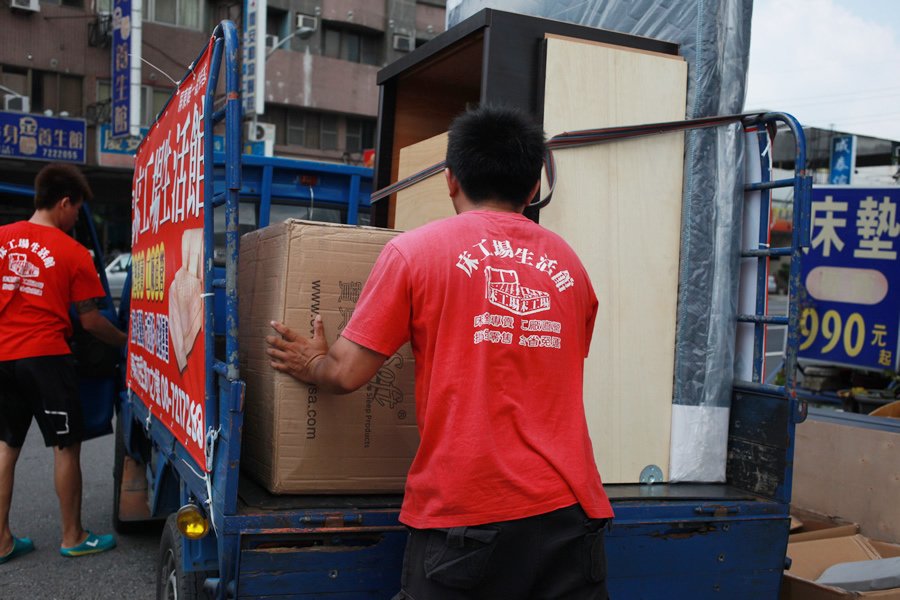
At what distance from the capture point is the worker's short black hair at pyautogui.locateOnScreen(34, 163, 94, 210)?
178 inches

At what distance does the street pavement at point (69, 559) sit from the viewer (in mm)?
4242

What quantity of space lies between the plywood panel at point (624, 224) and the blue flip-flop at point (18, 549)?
11.1ft

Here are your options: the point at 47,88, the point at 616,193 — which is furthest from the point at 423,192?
the point at 47,88

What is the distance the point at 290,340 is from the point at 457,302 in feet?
2.02

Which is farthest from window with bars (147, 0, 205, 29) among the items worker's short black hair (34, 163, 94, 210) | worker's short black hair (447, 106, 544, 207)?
worker's short black hair (447, 106, 544, 207)

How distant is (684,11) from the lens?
3258 millimetres

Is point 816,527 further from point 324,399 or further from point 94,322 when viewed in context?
point 94,322

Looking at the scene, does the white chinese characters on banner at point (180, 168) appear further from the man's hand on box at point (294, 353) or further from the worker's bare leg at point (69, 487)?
the worker's bare leg at point (69, 487)

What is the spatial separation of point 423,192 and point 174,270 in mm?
1111

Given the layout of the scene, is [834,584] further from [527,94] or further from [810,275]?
[810,275]

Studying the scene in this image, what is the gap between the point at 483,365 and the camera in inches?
79.6

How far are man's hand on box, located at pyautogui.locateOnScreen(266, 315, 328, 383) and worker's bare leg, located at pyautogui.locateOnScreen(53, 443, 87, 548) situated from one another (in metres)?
2.61

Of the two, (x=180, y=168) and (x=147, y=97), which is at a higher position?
(x=147, y=97)

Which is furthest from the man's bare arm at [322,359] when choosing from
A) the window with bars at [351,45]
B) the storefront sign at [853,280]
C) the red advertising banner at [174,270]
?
the window with bars at [351,45]
